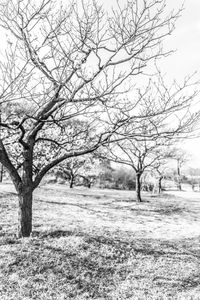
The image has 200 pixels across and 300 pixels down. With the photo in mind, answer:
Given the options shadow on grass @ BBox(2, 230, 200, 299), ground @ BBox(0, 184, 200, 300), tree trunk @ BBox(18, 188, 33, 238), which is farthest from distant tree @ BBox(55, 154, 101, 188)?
shadow on grass @ BBox(2, 230, 200, 299)

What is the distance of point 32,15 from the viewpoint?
7473mm

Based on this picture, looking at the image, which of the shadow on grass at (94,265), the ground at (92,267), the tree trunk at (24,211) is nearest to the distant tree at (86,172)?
the ground at (92,267)

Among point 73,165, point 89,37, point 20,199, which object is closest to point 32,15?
point 89,37

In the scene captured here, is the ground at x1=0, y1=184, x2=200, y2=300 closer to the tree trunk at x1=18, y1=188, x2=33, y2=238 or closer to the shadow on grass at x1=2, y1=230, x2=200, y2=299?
the shadow on grass at x1=2, y1=230, x2=200, y2=299

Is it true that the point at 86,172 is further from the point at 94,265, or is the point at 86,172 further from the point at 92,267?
the point at 92,267

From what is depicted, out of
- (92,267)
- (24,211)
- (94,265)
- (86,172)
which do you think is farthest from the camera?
(86,172)

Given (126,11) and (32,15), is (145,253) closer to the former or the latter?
(126,11)

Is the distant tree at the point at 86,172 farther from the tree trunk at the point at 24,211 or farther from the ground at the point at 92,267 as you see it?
the tree trunk at the point at 24,211

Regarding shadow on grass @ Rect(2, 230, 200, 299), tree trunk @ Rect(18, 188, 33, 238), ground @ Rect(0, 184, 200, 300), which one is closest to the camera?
ground @ Rect(0, 184, 200, 300)

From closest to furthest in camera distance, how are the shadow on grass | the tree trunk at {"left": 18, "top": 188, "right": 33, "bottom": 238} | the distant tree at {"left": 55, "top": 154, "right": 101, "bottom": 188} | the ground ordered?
the ground
the shadow on grass
the tree trunk at {"left": 18, "top": 188, "right": 33, "bottom": 238}
the distant tree at {"left": 55, "top": 154, "right": 101, "bottom": 188}

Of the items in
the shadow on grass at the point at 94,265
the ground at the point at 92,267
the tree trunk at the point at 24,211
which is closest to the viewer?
the ground at the point at 92,267

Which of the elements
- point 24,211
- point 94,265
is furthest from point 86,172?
point 94,265

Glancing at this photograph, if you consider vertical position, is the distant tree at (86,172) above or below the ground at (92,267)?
above

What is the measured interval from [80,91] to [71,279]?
408 centimetres
